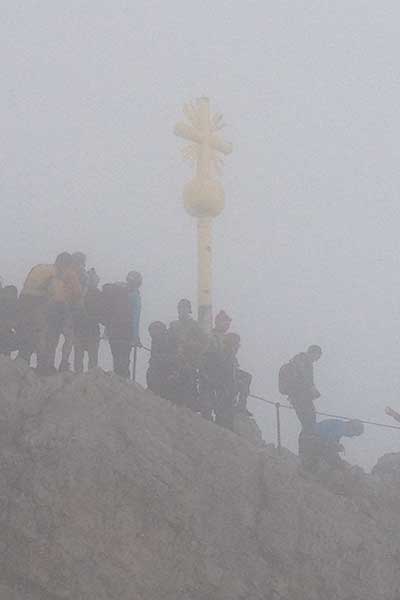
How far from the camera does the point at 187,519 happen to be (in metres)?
9.70

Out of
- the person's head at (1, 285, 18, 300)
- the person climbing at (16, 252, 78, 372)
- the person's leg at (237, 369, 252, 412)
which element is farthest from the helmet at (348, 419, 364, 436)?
the person's head at (1, 285, 18, 300)

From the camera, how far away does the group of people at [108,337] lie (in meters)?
11.6

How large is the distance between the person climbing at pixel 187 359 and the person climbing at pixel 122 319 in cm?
71

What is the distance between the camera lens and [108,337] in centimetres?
1198

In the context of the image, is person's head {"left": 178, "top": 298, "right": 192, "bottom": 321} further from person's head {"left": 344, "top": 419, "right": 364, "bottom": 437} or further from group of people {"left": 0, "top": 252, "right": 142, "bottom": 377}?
person's head {"left": 344, "top": 419, "right": 364, "bottom": 437}

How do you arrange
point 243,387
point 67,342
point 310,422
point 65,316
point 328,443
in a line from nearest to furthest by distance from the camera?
point 65,316
point 67,342
point 328,443
point 243,387
point 310,422

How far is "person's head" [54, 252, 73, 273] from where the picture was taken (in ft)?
38.1

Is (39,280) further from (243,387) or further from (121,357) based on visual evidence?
(243,387)

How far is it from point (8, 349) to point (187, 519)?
4.32 metres

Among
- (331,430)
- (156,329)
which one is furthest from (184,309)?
(331,430)

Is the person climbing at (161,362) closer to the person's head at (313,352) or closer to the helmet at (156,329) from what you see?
the helmet at (156,329)

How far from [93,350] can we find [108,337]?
0.39m

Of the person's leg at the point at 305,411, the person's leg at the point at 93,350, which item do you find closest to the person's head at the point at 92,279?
the person's leg at the point at 93,350

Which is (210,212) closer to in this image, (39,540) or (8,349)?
(8,349)
